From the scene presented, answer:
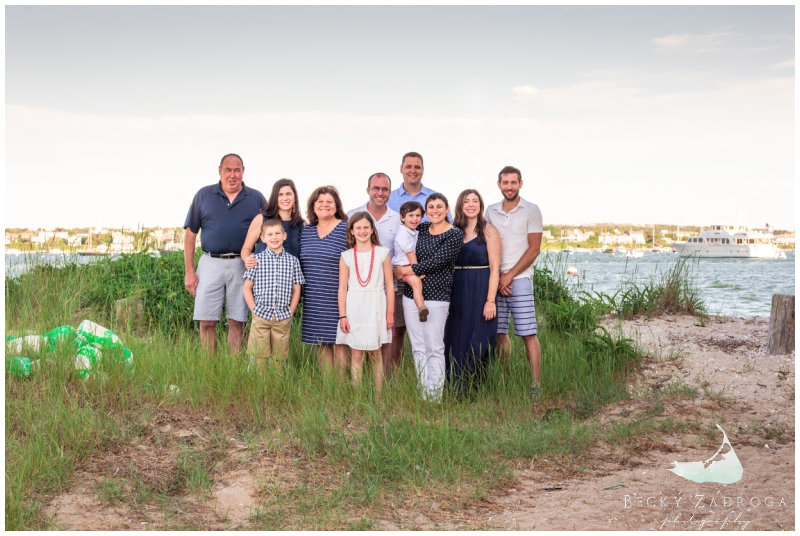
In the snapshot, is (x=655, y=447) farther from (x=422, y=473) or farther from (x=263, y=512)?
(x=263, y=512)

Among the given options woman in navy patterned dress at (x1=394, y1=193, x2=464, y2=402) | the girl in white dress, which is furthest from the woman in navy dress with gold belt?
the girl in white dress

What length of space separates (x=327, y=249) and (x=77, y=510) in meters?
2.65

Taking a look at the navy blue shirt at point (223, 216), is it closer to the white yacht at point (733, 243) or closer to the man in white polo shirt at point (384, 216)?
the man in white polo shirt at point (384, 216)

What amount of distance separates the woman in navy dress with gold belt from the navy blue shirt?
192 centimetres

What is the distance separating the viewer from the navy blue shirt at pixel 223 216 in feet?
21.3

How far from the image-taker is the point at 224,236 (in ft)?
21.3

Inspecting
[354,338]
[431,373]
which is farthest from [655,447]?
[354,338]

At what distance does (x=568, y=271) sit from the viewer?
1097 centimetres

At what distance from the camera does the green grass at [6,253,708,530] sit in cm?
438

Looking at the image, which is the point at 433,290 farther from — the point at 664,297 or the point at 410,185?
the point at 664,297

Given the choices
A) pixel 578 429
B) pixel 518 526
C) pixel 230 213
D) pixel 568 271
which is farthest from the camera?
pixel 568 271

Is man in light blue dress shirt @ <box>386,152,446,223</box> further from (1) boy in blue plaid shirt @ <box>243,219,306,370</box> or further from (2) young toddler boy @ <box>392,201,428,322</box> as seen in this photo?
(1) boy in blue plaid shirt @ <box>243,219,306,370</box>

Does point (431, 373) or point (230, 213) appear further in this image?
point (230, 213)

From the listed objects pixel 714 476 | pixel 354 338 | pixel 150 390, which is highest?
pixel 354 338
